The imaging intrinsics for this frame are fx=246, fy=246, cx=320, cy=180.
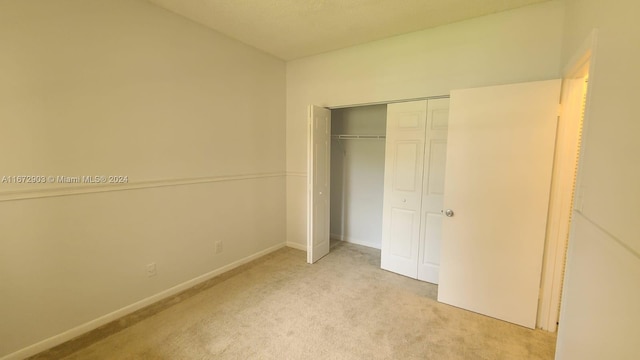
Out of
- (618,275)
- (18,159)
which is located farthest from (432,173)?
(18,159)

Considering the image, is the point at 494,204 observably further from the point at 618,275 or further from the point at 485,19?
the point at 485,19

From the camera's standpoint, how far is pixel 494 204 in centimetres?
222

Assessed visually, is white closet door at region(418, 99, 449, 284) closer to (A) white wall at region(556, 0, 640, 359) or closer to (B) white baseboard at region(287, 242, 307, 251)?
(A) white wall at region(556, 0, 640, 359)

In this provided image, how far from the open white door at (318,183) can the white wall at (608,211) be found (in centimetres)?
244

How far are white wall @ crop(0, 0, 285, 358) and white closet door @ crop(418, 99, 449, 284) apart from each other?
2.28 m

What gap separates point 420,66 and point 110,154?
124 inches

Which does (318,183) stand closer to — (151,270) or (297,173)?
(297,173)

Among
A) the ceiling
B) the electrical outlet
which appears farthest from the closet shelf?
the electrical outlet

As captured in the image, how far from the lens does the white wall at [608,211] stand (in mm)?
774

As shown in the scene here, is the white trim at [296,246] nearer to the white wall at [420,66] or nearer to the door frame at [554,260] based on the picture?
the white wall at [420,66]

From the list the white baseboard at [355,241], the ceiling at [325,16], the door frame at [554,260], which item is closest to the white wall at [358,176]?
the white baseboard at [355,241]

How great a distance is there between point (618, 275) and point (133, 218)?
10.1 feet

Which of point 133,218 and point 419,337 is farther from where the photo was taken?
point 133,218

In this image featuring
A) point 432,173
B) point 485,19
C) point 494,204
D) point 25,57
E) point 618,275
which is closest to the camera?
point 618,275
